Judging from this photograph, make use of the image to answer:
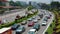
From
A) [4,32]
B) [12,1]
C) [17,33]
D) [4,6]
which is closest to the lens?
[4,32]

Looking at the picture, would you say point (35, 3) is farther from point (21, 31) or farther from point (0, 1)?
point (21, 31)

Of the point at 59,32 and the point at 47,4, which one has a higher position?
the point at 59,32

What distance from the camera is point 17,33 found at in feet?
108

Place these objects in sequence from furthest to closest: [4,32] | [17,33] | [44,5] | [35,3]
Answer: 1. [35,3]
2. [44,5]
3. [17,33]
4. [4,32]

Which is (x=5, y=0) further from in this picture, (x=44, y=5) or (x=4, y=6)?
(x=44, y=5)

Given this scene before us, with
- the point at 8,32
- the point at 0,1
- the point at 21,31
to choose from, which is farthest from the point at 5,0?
the point at 8,32

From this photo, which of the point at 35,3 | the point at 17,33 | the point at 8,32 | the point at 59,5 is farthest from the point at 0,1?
the point at 35,3

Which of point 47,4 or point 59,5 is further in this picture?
point 47,4

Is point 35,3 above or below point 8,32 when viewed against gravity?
below

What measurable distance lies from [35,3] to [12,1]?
4074 centimetres

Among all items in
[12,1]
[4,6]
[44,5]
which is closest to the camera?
[4,6]

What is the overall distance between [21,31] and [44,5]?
112797 millimetres

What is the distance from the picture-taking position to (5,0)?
284 feet

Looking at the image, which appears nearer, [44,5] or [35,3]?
[44,5]
